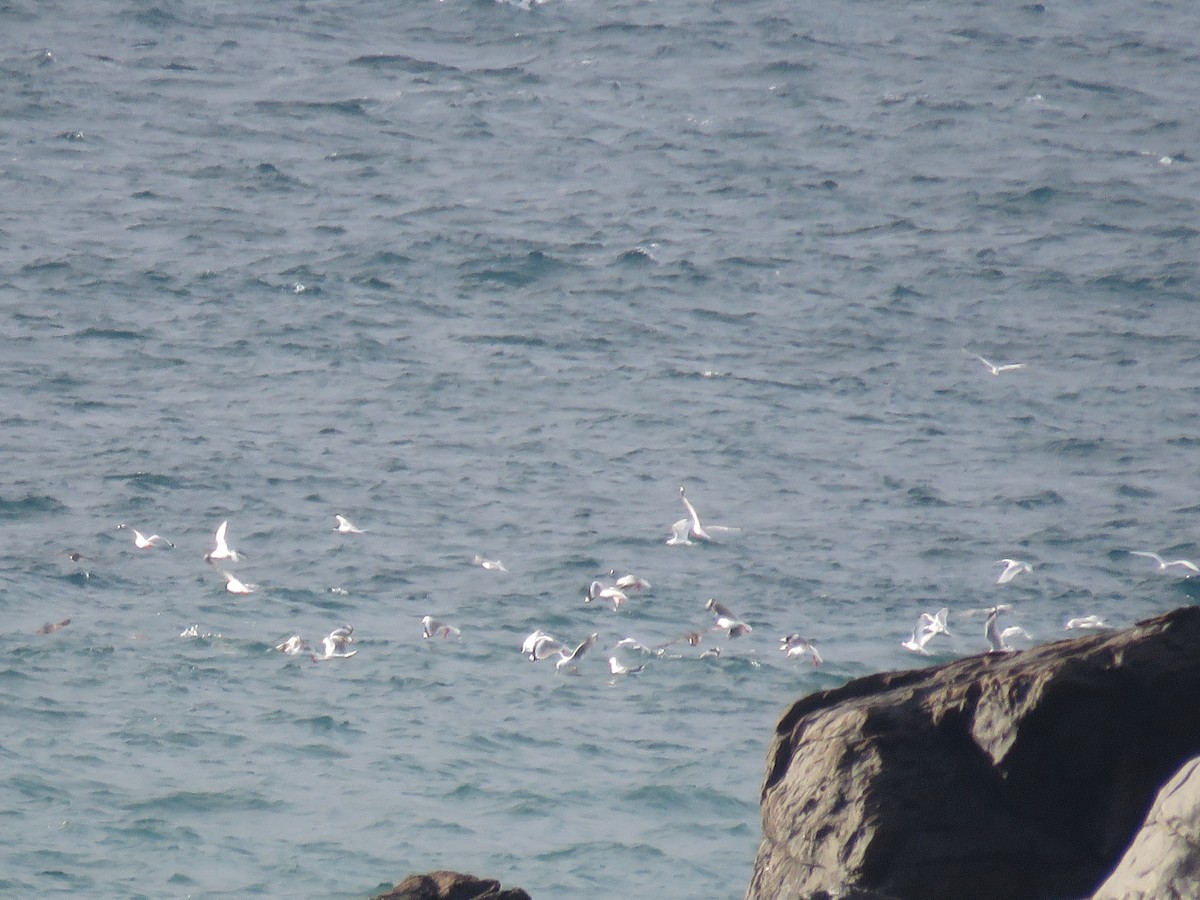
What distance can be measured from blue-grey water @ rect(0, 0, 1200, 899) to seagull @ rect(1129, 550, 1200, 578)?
0.21 metres

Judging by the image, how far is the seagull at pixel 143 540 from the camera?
25552 millimetres

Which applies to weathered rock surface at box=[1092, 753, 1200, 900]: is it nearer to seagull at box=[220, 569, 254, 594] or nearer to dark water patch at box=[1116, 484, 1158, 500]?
seagull at box=[220, 569, 254, 594]

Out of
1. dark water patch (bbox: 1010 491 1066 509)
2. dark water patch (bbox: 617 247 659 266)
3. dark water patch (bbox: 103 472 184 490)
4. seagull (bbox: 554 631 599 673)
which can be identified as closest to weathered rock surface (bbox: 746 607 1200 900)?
seagull (bbox: 554 631 599 673)

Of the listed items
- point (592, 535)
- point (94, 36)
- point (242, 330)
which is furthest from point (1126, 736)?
point (94, 36)

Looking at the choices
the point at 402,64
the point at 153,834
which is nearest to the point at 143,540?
the point at 153,834

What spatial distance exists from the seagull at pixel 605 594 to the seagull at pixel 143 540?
671 centimetres

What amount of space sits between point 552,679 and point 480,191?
24.2m

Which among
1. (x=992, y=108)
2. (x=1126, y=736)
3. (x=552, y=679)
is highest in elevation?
(x=1126, y=736)

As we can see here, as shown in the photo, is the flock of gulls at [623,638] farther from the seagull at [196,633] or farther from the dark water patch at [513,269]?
the dark water patch at [513,269]

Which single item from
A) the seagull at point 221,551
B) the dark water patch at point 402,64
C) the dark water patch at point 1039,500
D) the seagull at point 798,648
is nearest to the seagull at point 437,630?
the seagull at point 221,551

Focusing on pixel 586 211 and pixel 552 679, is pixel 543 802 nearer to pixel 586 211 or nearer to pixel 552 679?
pixel 552 679

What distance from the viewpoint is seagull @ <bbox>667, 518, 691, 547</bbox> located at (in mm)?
26266

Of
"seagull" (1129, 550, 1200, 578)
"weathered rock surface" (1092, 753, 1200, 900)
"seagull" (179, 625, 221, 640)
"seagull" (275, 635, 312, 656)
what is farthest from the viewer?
"seagull" (1129, 550, 1200, 578)

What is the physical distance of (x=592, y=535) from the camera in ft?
90.8
